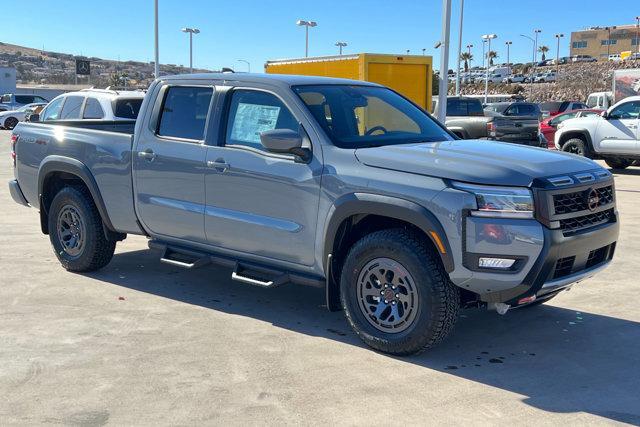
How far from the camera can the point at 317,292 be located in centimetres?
644

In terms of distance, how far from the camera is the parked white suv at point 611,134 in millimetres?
15656

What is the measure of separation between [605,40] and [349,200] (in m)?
136

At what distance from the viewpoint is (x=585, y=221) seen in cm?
461

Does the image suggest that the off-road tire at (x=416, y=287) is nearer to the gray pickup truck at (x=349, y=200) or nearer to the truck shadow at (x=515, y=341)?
the gray pickup truck at (x=349, y=200)

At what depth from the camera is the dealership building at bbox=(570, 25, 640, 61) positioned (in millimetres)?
125188

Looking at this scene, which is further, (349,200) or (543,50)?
(543,50)

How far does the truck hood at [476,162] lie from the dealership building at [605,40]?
423 ft

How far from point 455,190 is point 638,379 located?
1663 millimetres

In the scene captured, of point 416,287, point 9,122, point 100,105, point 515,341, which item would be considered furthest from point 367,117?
point 9,122

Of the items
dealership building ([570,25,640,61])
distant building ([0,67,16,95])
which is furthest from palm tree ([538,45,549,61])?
distant building ([0,67,16,95])

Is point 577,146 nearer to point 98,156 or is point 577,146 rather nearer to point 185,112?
point 185,112

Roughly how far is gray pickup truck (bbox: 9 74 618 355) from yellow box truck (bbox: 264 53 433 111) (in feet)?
25.5

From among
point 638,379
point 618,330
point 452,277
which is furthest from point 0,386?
point 618,330

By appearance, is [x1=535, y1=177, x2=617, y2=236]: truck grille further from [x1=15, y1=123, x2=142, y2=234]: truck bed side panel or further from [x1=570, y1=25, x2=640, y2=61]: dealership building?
[x1=570, y1=25, x2=640, y2=61]: dealership building
